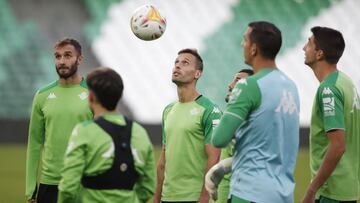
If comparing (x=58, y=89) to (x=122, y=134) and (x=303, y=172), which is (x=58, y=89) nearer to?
(x=122, y=134)

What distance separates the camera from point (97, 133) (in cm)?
539

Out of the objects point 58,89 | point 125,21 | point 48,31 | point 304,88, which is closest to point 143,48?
point 125,21

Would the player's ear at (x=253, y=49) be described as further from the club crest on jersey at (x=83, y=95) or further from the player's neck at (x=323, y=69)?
the club crest on jersey at (x=83, y=95)

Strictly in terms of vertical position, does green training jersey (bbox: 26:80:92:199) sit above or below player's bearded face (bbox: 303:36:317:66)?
below

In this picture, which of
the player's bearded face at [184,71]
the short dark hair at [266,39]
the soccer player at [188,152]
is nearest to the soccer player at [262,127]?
the short dark hair at [266,39]

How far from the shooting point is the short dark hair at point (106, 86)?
5426 mm

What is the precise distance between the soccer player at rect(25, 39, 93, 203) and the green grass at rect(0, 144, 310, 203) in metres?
4.11

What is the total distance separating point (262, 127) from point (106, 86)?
1.02 metres

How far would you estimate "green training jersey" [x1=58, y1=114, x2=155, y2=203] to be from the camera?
208 inches

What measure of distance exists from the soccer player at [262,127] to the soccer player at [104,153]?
1.75 feet

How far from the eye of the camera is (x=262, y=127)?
553 centimetres

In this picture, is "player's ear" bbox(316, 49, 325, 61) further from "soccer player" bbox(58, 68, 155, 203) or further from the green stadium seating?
the green stadium seating

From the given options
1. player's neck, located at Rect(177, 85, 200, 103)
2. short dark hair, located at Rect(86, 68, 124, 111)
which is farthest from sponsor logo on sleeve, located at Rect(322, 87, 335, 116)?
short dark hair, located at Rect(86, 68, 124, 111)

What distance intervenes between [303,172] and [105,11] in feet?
29.1
